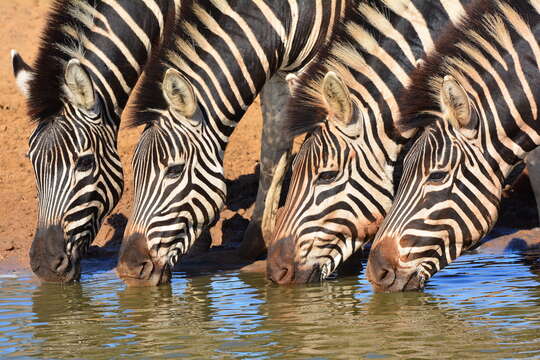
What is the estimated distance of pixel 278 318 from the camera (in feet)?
22.6

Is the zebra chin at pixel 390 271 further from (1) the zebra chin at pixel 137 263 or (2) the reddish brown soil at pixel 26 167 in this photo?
(2) the reddish brown soil at pixel 26 167

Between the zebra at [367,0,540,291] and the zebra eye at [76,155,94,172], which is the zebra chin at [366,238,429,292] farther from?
the zebra eye at [76,155,94,172]

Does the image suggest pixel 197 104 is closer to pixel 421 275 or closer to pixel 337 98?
pixel 337 98

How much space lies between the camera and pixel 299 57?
980 cm

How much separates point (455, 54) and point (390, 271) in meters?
1.71

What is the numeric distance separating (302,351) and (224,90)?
3.85 m

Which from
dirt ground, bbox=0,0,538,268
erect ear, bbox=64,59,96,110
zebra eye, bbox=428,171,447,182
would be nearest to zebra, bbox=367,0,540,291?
zebra eye, bbox=428,171,447,182

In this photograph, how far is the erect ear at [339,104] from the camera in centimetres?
786

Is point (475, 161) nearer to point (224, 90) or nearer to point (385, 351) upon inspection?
point (385, 351)

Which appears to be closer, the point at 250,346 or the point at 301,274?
the point at 250,346

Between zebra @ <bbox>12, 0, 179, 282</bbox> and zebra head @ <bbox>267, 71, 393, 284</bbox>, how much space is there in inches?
76.9

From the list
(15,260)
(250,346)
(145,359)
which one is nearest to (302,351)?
(250,346)

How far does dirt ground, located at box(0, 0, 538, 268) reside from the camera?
1086 centimetres

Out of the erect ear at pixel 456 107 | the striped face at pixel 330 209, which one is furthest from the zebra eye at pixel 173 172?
the erect ear at pixel 456 107
